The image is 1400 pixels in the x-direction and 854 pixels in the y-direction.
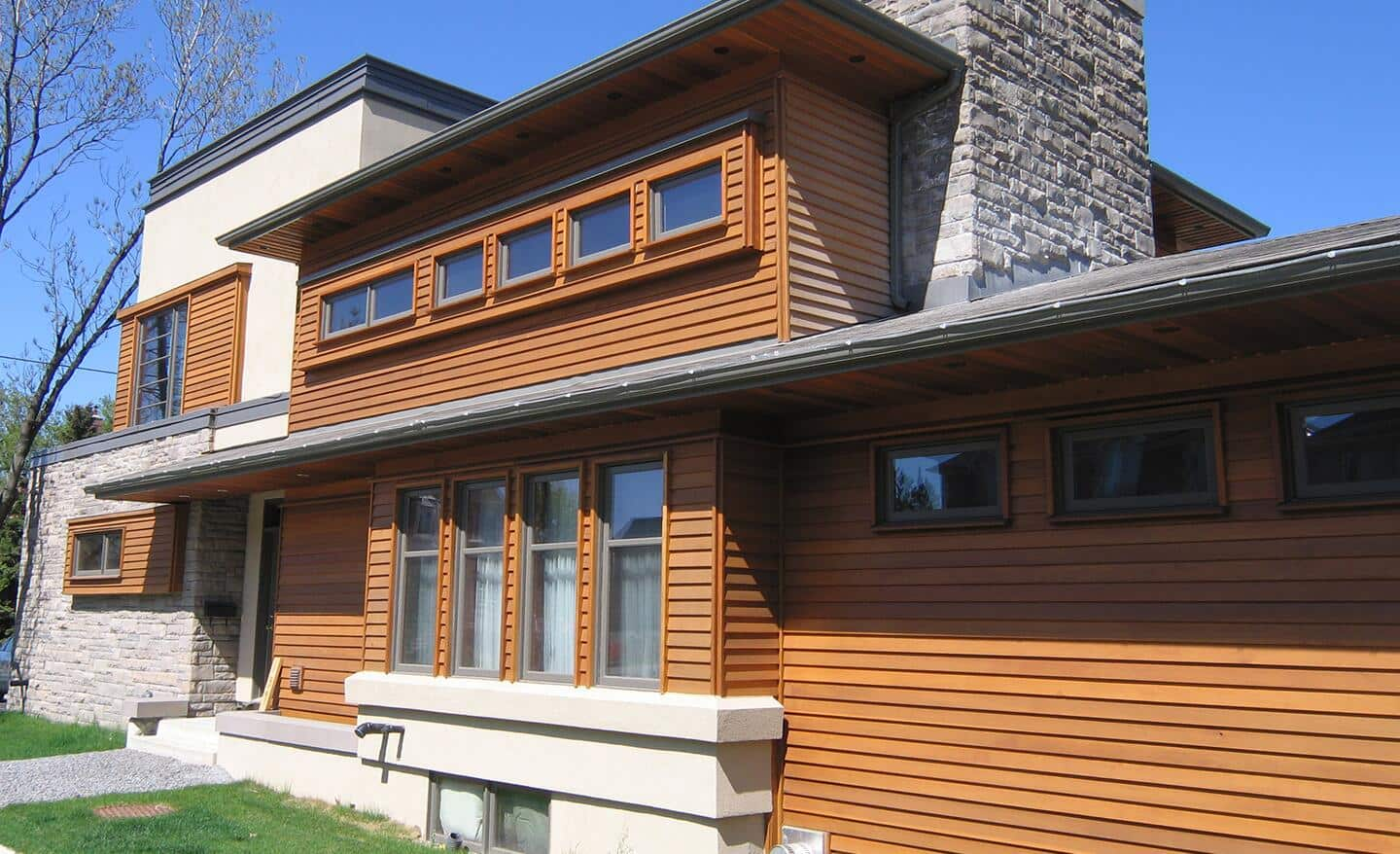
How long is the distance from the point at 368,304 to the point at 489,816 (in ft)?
17.6

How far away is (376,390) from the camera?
476 inches

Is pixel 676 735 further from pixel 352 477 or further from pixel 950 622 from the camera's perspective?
pixel 352 477

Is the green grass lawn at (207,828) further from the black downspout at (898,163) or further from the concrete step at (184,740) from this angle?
the black downspout at (898,163)

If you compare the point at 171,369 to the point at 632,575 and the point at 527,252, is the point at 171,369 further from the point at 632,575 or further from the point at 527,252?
the point at 632,575

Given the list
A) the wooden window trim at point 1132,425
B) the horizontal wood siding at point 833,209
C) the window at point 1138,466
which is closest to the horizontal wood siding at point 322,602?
the horizontal wood siding at point 833,209

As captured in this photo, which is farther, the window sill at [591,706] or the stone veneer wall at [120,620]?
the stone veneer wall at [120,620]

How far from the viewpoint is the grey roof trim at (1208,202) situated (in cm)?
1218

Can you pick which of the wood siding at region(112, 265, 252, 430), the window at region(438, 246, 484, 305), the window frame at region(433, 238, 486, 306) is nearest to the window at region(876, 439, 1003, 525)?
the window frame at region(433, 238, 486, 306)

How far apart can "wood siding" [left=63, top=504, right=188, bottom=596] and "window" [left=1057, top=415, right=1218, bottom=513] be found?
12.1m

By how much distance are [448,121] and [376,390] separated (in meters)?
5.12

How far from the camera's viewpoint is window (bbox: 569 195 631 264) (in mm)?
9547

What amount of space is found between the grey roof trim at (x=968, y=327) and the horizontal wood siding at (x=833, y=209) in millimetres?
351

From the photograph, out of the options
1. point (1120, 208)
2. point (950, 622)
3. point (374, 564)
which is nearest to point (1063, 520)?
point (950, 622)

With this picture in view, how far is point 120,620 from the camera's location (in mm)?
16391
